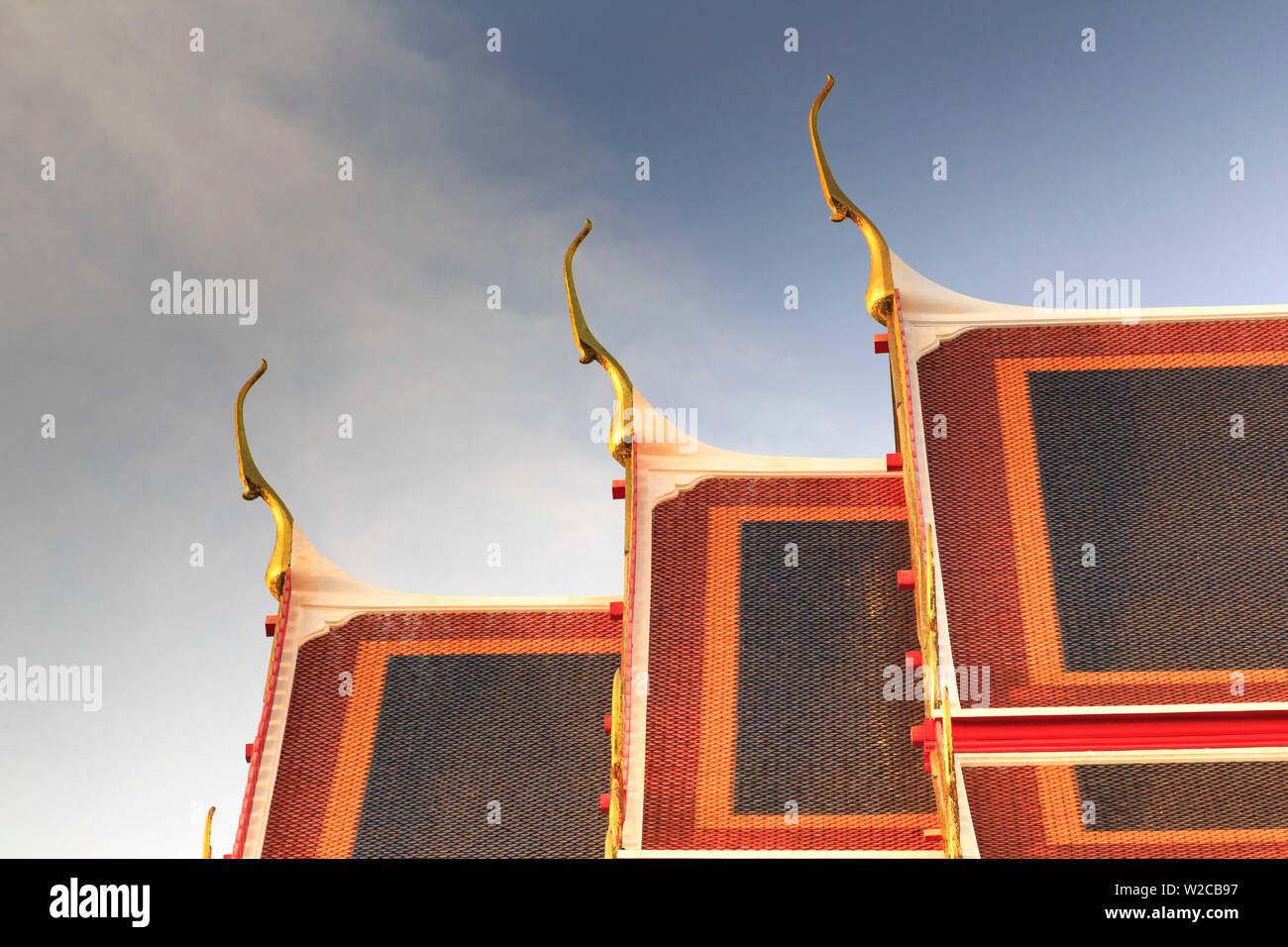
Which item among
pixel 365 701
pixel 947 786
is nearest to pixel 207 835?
pixel 365 701

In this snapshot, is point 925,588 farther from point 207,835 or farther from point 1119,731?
point 207,835

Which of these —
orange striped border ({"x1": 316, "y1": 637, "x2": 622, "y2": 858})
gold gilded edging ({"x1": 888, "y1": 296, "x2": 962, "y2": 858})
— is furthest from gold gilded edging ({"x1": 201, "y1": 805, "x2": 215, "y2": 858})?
gold gilded edging ({"x1": 888, "y1": 296, "x2": 962, "y2": 858})

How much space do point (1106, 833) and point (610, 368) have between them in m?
9.48

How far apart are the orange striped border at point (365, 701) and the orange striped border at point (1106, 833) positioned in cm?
680

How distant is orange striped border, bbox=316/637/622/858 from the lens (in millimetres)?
16812

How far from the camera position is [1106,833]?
13.5 metres

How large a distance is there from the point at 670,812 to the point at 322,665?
624cm

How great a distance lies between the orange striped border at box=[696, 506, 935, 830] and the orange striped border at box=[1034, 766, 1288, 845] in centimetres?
153

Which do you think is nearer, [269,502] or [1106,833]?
[1106,833]

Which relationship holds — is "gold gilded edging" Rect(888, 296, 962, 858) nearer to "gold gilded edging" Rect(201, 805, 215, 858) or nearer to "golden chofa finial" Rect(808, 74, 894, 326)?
"golden chofa finial" Rect(808, 74, 894, 326)

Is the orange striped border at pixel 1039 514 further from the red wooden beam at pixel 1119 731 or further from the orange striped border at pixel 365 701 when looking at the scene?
the orange striped border at pixel 365 701

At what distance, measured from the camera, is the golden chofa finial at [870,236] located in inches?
717

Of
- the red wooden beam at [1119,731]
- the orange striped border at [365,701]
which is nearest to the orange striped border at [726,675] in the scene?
the red wooden beam at [1119,731]
